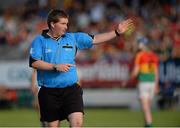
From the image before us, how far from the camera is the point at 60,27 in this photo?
34.9ft

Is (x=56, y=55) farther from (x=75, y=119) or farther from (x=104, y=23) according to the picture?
(x=104, y=23)

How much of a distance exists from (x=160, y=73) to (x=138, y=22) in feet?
9.16

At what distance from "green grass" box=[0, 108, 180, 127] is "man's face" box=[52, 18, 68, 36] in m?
8.66

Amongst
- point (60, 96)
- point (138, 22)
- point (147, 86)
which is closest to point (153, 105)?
point (138, 22)

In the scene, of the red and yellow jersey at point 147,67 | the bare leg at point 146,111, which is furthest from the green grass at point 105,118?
the red and yellow jersey at point 147,67

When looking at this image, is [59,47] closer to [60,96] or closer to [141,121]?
[60,96]

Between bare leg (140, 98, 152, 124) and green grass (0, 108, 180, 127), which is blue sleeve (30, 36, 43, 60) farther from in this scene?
green grass (0, 108, 180, 127)

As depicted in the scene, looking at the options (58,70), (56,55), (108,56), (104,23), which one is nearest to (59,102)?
(58,70)

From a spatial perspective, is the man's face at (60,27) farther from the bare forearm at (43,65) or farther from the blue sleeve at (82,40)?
the bare forearm at (43,65)

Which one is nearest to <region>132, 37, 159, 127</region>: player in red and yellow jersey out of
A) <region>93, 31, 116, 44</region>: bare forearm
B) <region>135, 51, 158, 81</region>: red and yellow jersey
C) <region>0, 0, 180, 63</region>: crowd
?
<region>135, 51, 158, 81</region>: red and yellow jersey

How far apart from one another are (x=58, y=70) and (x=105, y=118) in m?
11.3

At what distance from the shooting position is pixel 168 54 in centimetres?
2528

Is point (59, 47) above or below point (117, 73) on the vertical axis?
above

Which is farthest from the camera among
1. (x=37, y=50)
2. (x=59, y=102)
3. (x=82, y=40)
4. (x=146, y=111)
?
(x=146, y=111)
